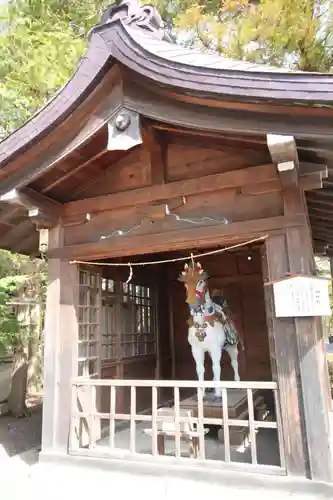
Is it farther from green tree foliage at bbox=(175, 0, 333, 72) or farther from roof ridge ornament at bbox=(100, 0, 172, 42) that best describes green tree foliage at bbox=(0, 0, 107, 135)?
roof ridge ornament at bbox=(100, 0, 172, 42)

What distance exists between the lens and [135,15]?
15.2ft

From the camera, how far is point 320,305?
3.60 m

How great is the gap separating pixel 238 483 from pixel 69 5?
1167cm

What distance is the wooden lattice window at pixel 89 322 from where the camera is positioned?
5.00 meters

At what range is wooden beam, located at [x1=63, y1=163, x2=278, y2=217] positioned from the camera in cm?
405

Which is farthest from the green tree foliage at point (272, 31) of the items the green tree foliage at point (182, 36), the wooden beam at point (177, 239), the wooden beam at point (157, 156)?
the wooden beam at point (177, 239)

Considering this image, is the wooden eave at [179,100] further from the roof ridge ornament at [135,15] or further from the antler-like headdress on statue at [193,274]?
the antler-like headdress on statue at [193,274]

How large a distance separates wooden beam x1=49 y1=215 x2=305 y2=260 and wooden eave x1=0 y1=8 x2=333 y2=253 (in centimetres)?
77

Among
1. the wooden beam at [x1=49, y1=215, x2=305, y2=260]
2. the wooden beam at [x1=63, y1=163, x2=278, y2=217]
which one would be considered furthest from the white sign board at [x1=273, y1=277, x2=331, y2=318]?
the wooden beam at [x1=63, y1=163, x2=278, y2=217]

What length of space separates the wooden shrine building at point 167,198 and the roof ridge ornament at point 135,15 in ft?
0.07

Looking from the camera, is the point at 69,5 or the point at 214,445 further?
the point at 69,5

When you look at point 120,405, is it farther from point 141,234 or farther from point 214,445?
point 141,234

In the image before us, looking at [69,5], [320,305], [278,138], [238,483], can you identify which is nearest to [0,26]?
[69,5]

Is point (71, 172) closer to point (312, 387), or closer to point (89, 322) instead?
point (89, 322)
